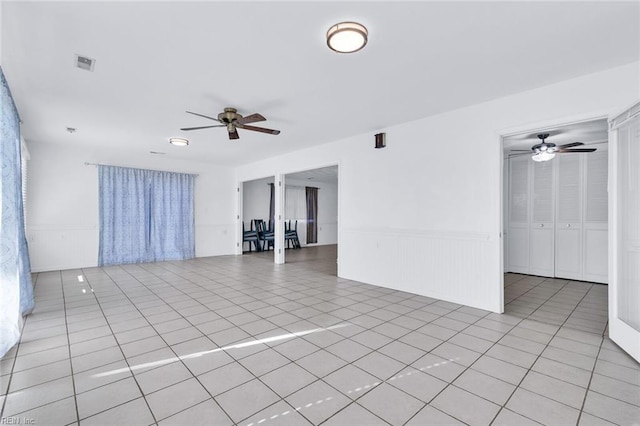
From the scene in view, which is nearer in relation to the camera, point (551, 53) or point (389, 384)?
point (389, 384)

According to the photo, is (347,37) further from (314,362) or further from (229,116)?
(314,362)

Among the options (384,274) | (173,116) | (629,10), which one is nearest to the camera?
(629,10)

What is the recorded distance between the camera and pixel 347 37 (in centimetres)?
215

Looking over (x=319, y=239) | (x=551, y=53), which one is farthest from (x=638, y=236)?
(x=319, y=239)

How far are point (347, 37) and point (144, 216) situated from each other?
6.51m

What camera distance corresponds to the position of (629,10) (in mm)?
1975

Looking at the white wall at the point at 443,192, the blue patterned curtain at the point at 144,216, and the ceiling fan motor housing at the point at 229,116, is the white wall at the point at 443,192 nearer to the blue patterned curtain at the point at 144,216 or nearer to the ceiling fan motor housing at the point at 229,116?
the ceiling fan motor housing at the point at 229,116

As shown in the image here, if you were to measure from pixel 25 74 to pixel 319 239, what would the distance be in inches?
367

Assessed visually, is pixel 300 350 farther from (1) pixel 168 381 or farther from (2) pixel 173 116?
(2) pixel 173 116

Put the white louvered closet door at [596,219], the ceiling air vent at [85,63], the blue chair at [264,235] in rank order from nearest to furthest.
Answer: the ceiling air vent at [85,63] → the white louvered closet door at [596,219] → the blue chair at [264,235]

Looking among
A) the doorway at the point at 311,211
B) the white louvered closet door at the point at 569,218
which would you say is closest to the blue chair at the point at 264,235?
the doorway at the point at 311,211

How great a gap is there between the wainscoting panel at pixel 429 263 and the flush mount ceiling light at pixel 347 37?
8.82ft

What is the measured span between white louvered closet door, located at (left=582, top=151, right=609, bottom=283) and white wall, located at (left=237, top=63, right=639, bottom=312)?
113 inches

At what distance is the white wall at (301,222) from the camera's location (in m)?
9.61
